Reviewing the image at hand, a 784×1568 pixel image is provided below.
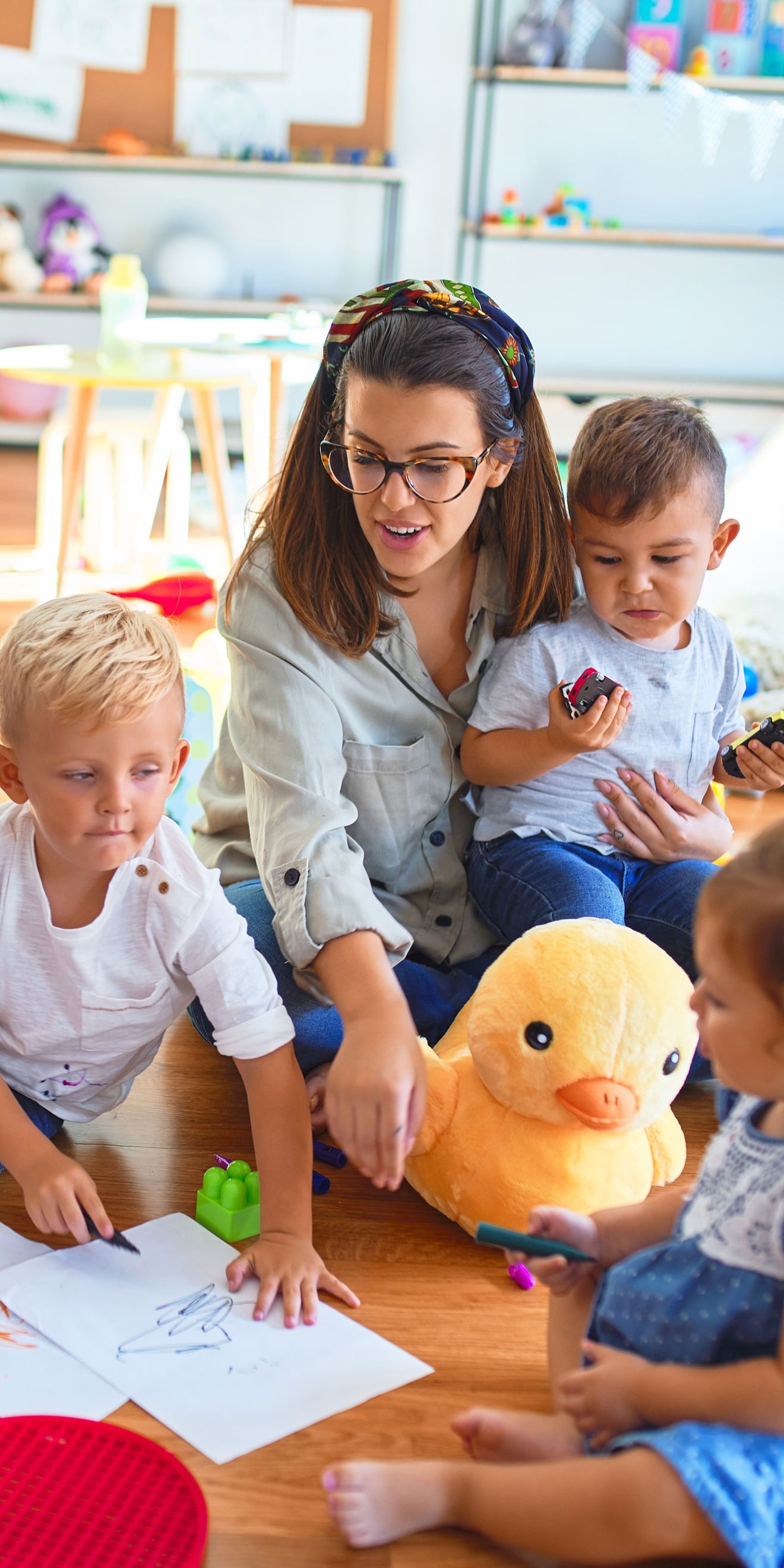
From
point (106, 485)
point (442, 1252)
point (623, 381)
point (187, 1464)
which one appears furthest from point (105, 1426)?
point (623, 381)

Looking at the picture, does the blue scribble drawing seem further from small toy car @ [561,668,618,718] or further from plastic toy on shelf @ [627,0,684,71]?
plastic toy on shelf @ [627,0,684,71]

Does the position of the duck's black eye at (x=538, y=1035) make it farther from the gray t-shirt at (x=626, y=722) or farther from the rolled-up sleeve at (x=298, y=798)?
the gray t-shirt at (x=626, y=722)

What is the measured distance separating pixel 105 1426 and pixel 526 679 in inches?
27.4

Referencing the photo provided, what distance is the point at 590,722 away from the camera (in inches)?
44.0

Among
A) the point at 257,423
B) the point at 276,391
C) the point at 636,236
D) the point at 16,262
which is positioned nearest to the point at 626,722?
the point at 276,391

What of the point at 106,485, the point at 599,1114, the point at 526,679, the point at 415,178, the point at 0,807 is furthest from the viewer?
the point at 415,178

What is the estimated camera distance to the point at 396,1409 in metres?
0.84

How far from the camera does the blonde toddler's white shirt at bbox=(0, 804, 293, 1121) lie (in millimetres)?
996

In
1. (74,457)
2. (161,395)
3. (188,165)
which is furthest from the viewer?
(188,165)

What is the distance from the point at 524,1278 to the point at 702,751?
1.77 feet

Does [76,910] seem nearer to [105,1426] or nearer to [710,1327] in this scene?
[105,1426]

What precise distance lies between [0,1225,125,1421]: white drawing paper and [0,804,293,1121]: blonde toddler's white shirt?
0.68ft

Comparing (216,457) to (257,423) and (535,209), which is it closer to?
(257,423)

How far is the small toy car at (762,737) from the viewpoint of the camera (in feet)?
3.98
